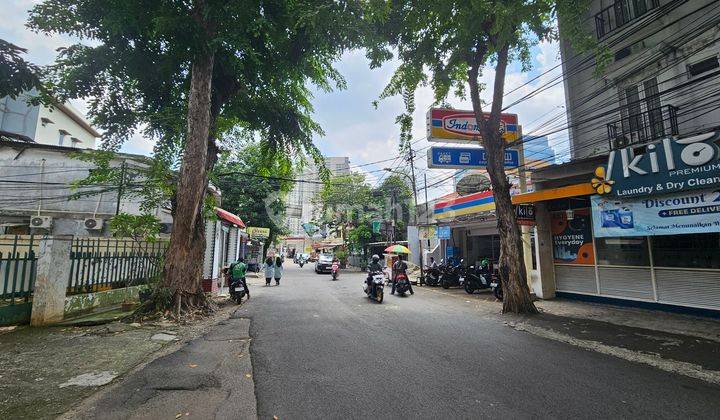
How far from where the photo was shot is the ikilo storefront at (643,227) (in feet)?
23.8

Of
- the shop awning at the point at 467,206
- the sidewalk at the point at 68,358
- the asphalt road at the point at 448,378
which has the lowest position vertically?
the asphalt road at the point at 448,378

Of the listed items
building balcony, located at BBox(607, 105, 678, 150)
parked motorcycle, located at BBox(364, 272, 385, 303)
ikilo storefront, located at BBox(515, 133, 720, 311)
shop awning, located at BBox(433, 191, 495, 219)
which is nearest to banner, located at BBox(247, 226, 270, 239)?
shop awning, located at BBox(433, 191, 495, 219)

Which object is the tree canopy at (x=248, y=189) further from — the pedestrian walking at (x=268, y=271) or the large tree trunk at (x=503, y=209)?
the large tree trunk at (x=503, y=209)

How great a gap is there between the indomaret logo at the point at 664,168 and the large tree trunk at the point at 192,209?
976cm

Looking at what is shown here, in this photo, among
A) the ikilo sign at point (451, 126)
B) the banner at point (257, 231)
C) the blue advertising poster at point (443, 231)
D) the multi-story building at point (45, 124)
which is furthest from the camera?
the banner at point (257, 231)

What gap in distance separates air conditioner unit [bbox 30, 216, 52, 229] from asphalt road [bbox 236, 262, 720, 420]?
48.4 ft

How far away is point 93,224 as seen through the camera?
1644 cm

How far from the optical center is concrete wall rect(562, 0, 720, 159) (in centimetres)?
891

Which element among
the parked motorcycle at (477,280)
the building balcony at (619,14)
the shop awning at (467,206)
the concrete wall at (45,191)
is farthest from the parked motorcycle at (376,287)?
the concrete wall at (45,191)

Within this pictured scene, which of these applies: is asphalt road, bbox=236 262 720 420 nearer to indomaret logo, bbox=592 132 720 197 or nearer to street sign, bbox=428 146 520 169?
indomaret logo, bbox=592 132 720 197

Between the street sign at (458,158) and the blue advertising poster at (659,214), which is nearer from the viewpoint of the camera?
the blue advertising poster at (659,214)

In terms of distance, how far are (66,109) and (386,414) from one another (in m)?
32.4

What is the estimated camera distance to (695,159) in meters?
7.12

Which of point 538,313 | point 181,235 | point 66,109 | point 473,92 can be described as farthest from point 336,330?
point 66,109
